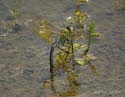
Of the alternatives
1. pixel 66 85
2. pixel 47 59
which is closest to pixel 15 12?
pixel 47 59

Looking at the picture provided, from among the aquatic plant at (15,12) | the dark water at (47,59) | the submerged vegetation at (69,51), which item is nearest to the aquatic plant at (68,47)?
the submerged vegetation at (69,51)

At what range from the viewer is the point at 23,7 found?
544 centimetres

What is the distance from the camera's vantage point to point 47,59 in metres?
4.07

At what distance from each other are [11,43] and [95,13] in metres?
1.49

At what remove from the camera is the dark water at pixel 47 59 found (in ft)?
11.5

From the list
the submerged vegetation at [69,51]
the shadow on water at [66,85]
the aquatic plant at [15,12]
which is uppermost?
the aquatic plant at [15,12]

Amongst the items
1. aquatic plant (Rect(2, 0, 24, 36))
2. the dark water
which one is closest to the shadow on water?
the dark water

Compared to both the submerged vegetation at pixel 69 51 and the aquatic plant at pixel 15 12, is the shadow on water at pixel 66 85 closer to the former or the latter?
the submerged vegetation at pixel 69 51

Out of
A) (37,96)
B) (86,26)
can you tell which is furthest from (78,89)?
(86,26)

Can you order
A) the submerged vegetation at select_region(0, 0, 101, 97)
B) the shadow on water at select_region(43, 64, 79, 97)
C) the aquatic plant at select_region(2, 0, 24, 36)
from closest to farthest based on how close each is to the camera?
1. the shadow on water at select_region(43, 64, 79, 97)
2. the submerged vegetation at select_region(0, 0, 101, 97)
3. the aquatic plant at select_region(2, 0, 24, 36)

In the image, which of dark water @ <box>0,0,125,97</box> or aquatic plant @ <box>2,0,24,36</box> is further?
aquatic plant @ <box>2,0,24,36</box>

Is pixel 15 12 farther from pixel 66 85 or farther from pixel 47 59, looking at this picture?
pixel 66 85

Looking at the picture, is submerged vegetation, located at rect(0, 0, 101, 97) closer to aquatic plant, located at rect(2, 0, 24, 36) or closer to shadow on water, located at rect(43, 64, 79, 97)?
shadow on water, located at rect(43, 64, 79, 97)

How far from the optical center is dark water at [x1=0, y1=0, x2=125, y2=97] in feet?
11.5
